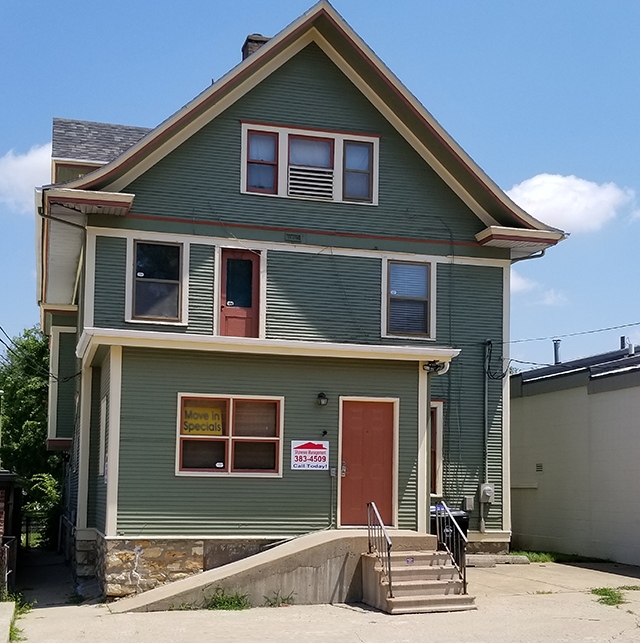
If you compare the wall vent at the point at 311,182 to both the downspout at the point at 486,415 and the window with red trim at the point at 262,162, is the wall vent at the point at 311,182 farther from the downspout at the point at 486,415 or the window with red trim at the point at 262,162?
the downspout at the point at 486,415

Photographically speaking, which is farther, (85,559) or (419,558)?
(85,559)

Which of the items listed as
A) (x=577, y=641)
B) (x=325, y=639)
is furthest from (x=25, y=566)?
(x=577, y=641)

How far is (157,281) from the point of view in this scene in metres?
19.0

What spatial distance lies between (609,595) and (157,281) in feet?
31.9

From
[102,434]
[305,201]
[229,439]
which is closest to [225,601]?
[229,439]

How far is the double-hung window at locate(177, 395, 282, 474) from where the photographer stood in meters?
16.6

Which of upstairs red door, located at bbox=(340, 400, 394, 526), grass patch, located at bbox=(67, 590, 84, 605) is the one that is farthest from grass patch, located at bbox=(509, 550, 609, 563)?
grass patch, located at bbox=(67, 590, 84, 605)

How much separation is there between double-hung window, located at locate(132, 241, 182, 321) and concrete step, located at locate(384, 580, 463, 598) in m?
7.02

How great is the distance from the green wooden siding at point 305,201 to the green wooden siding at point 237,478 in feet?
11.6

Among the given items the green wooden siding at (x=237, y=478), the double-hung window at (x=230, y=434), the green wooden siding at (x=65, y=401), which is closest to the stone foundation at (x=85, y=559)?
the green wooden siding at (x=237, y=478)

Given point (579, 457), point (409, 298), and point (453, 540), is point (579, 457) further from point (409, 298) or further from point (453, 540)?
point (453, 540)

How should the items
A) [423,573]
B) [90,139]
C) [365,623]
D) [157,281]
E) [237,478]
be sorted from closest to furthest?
[365,623] < [423,573] < [237,478] < [157,281] < [90,139]

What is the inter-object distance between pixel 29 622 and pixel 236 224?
8.44m

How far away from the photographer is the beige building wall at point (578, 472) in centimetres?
2034
